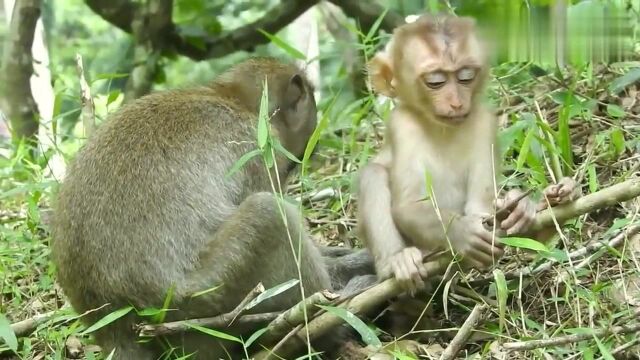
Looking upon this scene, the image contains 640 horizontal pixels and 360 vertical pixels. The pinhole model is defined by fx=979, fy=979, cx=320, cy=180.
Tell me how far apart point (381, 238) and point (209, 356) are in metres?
0.95

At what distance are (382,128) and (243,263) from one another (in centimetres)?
238

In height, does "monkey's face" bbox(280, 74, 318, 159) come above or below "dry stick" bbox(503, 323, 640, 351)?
above

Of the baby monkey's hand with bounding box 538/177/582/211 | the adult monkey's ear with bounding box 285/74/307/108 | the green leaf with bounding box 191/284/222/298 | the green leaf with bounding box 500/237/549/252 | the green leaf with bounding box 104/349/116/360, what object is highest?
the adult monkey's ear with bounding box 285/74/307/108

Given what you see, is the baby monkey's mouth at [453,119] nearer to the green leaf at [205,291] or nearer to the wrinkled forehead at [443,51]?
the wrinkled forehead at [443,51]

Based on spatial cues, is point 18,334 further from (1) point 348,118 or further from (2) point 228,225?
(1) point 348,118

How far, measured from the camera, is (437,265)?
4129 mm

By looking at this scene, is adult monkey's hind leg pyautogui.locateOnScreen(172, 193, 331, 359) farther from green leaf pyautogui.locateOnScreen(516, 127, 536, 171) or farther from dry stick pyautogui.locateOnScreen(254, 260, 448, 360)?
green leaf pyautogui.locateOnScreen(516, 127, 536, 171)

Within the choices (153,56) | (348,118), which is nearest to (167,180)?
→ (348,118)

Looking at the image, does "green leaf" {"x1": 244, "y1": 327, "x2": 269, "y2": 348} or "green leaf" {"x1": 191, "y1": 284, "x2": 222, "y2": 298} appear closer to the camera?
"green leaf" {"x1": 244, "y1": 327, "x2": 269, "y2": 348}

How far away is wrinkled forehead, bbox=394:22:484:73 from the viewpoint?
416 centimetres

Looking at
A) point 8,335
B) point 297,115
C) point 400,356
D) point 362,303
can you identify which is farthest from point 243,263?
point 297,115

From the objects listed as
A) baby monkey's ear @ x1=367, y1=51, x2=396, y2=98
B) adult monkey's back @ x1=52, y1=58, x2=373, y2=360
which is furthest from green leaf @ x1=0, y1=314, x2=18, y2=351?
baby monkey's ear @ x1=367, y1=51, x2=396, y2=98

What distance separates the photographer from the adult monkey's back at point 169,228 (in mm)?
4266

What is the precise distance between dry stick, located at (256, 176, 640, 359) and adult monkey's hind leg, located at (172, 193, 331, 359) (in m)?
0.27
